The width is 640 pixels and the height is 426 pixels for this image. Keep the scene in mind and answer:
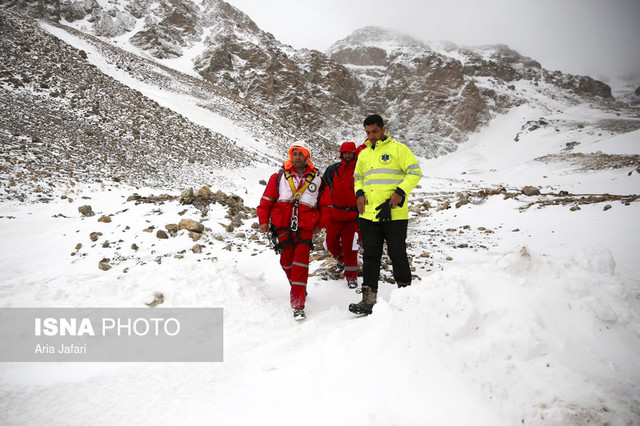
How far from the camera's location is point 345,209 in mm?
4676

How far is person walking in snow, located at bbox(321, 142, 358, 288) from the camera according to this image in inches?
180

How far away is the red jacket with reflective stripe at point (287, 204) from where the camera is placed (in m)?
3.83

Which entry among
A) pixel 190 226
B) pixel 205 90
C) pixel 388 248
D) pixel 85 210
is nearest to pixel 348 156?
pixel 388 248

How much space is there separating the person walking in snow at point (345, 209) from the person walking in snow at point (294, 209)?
72 centimetres

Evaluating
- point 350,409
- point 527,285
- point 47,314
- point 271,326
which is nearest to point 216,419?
point 350,409

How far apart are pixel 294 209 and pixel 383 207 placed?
1.14 meters

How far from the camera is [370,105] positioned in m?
73.3

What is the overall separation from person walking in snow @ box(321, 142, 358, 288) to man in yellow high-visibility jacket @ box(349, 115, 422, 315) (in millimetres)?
1038

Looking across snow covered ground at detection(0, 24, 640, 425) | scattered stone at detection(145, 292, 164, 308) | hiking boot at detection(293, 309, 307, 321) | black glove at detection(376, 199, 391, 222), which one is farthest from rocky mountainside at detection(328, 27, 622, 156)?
scattered stone at detection(145, 292, 164, 308)

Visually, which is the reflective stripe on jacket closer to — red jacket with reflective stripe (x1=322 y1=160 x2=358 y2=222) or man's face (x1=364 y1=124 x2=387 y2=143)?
man's face (x1=364 y1=124 x2=387 y2=143)

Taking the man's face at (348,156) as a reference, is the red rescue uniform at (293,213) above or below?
below

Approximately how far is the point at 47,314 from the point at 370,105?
252ft

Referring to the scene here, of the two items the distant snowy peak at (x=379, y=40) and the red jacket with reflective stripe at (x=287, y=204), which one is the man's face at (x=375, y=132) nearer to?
the red jacket with reflective stripe at (x=287, y=204)

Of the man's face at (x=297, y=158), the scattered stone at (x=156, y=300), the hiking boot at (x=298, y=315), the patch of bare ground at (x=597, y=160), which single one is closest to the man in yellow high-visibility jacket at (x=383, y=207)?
the hiking boot at (x=298, y=315)
